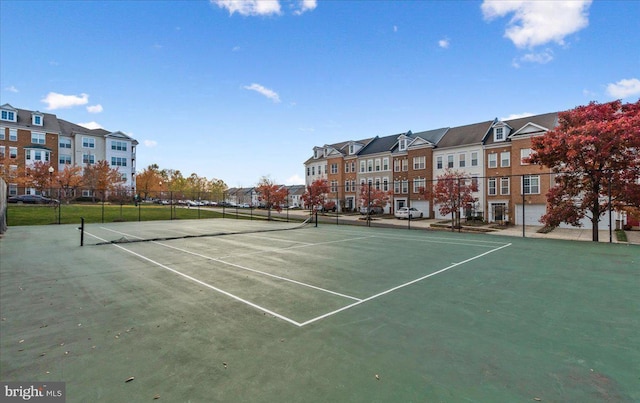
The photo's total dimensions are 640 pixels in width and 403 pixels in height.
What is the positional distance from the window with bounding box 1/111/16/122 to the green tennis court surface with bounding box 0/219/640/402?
174ft

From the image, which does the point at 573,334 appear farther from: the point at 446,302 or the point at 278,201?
the point at 278,201

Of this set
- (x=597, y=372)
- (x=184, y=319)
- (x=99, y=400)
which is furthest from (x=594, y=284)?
(x=99, y=400)

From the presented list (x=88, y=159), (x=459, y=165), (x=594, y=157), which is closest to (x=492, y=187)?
(x=459, y=165)

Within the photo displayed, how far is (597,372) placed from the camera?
3.22 m

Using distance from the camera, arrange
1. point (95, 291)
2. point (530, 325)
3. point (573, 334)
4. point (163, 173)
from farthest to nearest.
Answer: point (163, 173) < point (95, 291) < point (530, 325) < point (573, 334)

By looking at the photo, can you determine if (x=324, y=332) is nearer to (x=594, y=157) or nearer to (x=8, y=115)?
(x=594, y=157)

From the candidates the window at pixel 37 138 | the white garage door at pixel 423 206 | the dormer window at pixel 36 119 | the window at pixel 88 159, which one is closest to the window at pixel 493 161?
the white garage door at pixel 423 206

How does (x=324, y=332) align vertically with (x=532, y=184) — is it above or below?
below

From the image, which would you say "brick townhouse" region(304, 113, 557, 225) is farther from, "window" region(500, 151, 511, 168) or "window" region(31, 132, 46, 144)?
"window" region(31, 132, 46, 144)

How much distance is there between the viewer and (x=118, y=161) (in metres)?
53.5

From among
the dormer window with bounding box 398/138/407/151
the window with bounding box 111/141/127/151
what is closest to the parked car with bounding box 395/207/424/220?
the dormer window with bounding box 398/138/407/151

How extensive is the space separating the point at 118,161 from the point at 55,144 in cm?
862

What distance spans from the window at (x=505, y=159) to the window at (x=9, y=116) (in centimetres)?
6555

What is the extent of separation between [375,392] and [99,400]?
8.34 ft
